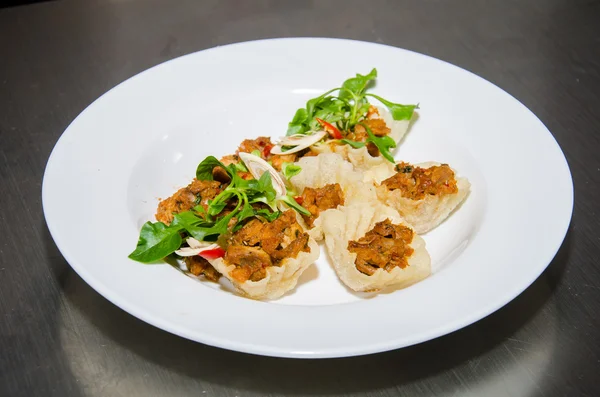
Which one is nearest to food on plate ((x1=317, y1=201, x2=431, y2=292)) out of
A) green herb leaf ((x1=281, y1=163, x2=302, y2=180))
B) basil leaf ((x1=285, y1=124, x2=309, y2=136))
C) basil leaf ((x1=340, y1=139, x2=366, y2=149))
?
green herb leaf ((x1=281, y1=163, x2=302, y2=180))

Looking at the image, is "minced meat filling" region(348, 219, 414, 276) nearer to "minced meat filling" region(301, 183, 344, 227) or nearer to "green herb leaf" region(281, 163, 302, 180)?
"minced meat filling" region(301, 183, 344, 227)

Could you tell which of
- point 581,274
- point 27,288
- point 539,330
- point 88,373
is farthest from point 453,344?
point 27,288

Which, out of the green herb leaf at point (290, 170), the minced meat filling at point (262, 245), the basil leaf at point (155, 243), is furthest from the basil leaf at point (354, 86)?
the basil leaf at point (155, 243)

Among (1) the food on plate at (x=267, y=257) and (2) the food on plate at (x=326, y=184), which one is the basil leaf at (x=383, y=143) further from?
(1) the food on plate at (x=267, y=257)

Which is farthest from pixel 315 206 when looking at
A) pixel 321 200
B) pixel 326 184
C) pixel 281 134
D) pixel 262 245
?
pixel 281 134

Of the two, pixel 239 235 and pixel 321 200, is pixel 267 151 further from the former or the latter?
pixel 239 235

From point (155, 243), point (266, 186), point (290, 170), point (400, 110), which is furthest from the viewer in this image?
point (400, 110)

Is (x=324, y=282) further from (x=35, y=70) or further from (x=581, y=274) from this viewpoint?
(x=35, y=70)
